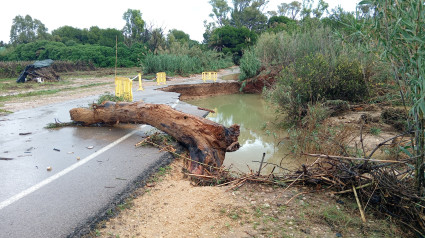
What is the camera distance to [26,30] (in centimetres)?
6053

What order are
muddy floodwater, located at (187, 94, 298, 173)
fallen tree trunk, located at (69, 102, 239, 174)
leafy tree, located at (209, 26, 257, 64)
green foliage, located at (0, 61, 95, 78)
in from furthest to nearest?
leafy tree, located at (209, 26, 257, 64) < green foliage, located at (0, 61, 95, 78) < muddy floodwater, located at (187, 94, 298, 173) < fallen tree trunk, located at (69, 102, 239, 174)

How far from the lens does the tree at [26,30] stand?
58.2m

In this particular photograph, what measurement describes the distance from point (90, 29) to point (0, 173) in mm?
57667

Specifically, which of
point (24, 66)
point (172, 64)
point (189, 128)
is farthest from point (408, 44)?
point (24, 66)

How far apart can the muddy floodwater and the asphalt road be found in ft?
6.53

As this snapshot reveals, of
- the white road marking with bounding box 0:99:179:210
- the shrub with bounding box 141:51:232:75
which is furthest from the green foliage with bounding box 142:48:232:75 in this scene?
the white road marking with bounding box 0:99:179:210

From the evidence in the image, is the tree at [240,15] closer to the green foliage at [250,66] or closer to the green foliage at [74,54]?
the green foliage at [74,54]

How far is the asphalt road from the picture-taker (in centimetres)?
352

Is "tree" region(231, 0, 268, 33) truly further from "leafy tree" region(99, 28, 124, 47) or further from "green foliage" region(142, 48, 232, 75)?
"green foliage" region(142, 48, 232, 75)

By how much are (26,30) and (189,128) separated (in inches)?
2647

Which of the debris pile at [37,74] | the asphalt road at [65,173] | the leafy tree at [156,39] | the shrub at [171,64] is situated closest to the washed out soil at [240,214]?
the asphalt road at [65,173]

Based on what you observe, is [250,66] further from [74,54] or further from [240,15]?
[240,15]

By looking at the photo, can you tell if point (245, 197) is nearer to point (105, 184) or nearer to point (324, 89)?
point (105, 184)

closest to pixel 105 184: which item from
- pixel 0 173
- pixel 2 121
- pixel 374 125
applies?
pixel 0 173
